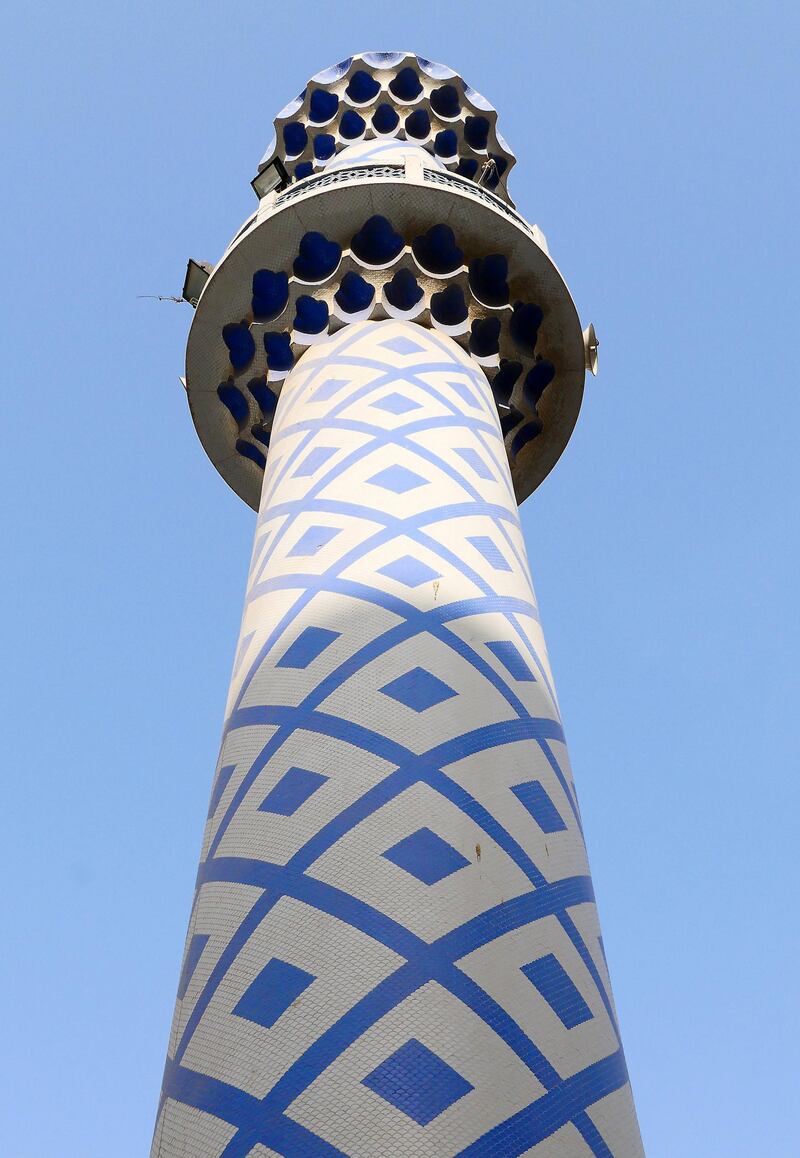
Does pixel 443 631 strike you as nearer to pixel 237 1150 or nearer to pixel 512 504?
pixel 512 504

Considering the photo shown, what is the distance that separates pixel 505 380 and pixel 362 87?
4662mm

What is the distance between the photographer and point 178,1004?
4.89m

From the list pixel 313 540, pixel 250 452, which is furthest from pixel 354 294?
pixel 313 540

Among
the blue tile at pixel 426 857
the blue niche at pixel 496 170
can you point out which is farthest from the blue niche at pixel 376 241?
the blue tile at pixel 426 857

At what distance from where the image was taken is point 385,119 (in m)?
12.1

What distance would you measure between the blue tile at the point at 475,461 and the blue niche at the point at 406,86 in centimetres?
646

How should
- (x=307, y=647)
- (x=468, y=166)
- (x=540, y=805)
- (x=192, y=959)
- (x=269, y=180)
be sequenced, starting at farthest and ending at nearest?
(x=468, y=166), (x=269, y=180), (x=307, y=647), (x=540, y=805), (x=192, y=959)

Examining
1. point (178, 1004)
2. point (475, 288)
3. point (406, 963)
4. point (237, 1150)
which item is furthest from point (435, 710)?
point (475, 288)

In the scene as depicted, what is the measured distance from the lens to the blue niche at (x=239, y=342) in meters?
9.16

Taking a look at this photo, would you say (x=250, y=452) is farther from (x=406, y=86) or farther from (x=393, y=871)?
(x=393, y=871)

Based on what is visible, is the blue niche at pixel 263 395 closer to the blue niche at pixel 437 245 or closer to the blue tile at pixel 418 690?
the blue niche at pixel 437 245

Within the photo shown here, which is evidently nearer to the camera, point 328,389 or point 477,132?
point 328,389

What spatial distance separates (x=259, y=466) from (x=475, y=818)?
5558 millimetres

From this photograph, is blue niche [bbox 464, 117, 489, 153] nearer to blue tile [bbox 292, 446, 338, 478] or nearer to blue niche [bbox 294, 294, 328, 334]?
blue niche [bbox 294, 294, 328, 334]
